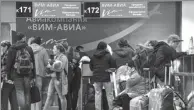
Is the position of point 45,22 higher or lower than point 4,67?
higher

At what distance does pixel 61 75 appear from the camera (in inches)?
470

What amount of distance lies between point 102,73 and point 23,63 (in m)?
2.36

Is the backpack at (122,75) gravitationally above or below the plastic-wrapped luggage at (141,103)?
above

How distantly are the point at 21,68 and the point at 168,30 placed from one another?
6.87 metres

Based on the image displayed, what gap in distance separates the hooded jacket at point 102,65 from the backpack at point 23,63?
2076 millimetres

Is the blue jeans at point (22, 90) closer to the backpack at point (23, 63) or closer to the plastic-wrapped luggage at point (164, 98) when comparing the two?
the backpack at point (23, 63)

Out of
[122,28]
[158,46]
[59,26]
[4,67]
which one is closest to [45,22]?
[59,26]

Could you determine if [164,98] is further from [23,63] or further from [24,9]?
[24,9]

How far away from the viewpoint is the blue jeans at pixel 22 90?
10.2 metres

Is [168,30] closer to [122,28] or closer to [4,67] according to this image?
[122,28]

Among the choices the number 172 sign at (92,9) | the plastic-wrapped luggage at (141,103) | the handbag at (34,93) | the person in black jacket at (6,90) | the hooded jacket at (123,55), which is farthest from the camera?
the number 172 sign at (92,9)

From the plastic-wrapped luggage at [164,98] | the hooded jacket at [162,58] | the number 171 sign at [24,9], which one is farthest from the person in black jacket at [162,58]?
the number 171 sign at [24,9]

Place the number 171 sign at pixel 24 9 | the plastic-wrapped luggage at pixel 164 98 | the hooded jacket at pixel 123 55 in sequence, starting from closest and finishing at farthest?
the plastic-wrapped luggage at pixel 164 98, the hooded jacket at pixel 123 55, the number 171 sign at pixel 24 9

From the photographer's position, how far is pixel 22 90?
33.6ft
